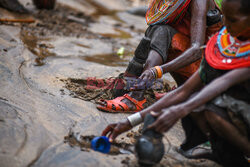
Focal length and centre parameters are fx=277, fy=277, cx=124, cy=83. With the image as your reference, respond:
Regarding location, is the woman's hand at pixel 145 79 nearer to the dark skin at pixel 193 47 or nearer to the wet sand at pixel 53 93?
the dark skin at pixel 193 47

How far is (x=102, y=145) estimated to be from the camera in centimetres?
174

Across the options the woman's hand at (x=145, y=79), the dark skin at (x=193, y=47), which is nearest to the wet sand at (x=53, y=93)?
the woman's hand at (x=145, y=79)

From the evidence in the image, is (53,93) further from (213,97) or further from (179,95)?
(213,97)

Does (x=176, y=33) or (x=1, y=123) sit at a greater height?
(x=176, y=33)

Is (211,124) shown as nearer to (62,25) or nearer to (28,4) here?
(62,25)

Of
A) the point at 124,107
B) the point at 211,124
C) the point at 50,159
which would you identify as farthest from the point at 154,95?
the point at 50,159

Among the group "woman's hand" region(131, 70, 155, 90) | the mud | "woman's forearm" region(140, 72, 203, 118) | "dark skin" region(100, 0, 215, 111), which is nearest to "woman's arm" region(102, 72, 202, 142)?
"woman's forearm" region(140, 72, 203, 118)

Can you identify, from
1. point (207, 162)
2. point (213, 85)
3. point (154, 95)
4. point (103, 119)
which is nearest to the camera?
point (213, 85)

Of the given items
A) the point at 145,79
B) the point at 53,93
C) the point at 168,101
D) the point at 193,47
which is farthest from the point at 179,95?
the point at 53,93

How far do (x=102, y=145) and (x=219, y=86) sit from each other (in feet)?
2.60

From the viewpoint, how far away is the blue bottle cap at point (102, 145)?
1720 millimetres

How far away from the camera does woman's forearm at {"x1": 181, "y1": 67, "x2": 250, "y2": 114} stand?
1478mm

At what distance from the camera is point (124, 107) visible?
2.46m

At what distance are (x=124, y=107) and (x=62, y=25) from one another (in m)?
3.71
